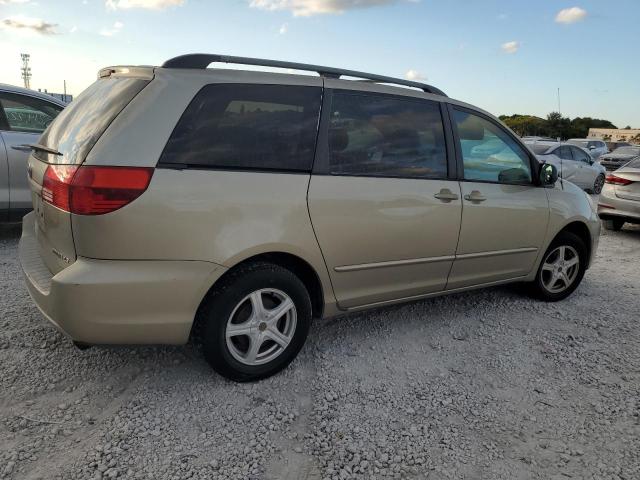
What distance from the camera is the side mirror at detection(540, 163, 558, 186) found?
13.6 feet

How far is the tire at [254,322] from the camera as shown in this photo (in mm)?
2711

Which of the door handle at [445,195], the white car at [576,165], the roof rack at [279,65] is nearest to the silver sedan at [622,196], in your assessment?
the white car at [576,165]

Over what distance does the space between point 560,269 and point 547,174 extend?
3.13ft

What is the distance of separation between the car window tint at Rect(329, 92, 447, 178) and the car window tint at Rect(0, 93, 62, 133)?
3.99 meters

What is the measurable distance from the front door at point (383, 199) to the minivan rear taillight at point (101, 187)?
96 centimetres

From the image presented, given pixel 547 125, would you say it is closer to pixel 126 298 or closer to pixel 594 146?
pixel 594 146

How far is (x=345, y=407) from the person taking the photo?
9.03 feet

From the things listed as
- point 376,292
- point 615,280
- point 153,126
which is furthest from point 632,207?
point 153,126

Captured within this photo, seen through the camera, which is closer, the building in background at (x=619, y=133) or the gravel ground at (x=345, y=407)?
the gravel ground at (x=345, y=407)

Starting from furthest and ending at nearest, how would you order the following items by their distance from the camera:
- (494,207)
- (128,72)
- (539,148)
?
1. (539,148)
2. (494,207)
3. (128,72)

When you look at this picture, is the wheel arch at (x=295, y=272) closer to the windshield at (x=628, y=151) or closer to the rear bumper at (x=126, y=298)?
the rear bumper at (x=126, y=298)

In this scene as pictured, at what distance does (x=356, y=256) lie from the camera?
3.15 meters

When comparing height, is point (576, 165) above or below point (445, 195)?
above

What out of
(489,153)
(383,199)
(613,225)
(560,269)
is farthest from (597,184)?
(383,199)
